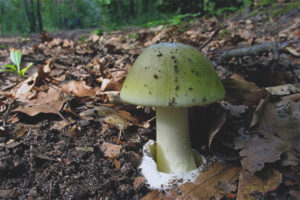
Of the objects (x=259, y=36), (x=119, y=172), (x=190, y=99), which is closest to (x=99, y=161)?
(x=119, y=172)

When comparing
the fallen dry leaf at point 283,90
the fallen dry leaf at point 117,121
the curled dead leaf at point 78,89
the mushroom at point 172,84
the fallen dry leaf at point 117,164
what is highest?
the mushroom at point 172,84

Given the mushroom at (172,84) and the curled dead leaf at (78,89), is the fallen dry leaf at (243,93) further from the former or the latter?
the curled dead leaf at (78,89)

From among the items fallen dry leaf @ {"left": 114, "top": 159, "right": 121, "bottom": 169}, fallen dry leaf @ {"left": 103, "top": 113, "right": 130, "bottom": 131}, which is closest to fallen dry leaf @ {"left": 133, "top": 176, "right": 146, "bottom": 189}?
fallen dry leaf @ {"left": 114, "top": 159, "right": 121, "bottom": 169}

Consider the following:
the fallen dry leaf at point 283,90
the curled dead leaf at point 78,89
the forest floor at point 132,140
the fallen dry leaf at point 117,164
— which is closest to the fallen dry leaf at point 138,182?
the forest floor at point 132,140

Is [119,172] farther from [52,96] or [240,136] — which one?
[52,96]

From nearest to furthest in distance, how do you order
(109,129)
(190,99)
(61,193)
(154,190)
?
(190,99) < (61,193) < (154,190) < (109,129)

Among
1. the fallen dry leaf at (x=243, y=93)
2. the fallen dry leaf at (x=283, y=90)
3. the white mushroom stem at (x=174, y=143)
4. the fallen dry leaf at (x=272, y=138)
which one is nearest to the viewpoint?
the fallen dry leaf at (x=272, y=138)

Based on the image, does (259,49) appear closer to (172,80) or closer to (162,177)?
(172,80)
